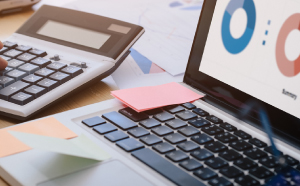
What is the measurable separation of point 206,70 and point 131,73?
17cm

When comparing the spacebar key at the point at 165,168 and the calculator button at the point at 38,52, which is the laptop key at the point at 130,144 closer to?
Answer: the spacebar key at the point at 165,168

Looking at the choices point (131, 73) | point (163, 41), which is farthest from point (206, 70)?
point (163, 41)

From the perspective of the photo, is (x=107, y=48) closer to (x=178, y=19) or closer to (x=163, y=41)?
(x=163, y=41)

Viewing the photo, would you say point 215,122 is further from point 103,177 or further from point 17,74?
point 17,74

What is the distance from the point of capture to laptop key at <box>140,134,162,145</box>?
45cm

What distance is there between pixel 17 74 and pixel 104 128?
0.19m

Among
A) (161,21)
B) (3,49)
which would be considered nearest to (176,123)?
(3,49)

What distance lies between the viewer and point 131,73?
Answer: 0.69 metres

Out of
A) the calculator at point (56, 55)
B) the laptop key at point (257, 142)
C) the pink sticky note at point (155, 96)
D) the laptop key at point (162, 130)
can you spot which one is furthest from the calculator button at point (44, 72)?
the laptop key at point (257, 142)

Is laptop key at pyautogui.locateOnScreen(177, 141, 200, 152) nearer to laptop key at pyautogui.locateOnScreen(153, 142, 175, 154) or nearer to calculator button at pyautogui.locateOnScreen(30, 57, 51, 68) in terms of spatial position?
laptop key at pyautogui.locateOnScreen(153, 142, 175, 154)

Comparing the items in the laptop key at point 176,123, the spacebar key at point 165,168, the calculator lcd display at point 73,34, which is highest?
the calculator lcd display at point 73,34

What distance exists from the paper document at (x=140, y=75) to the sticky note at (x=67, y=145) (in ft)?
0.70

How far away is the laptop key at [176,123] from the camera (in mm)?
481

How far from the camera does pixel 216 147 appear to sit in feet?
1.46
